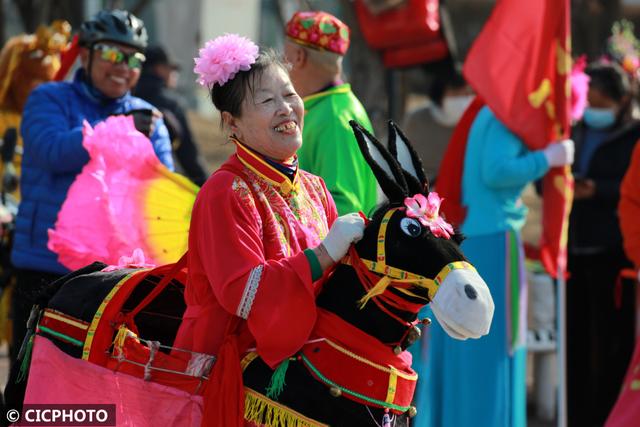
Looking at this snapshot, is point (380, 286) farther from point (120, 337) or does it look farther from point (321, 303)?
point (120, 337)

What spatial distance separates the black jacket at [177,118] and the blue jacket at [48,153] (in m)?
2.19

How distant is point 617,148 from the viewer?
309 inches

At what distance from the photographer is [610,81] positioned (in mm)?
7977

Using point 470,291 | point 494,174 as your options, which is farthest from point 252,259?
point 494,174

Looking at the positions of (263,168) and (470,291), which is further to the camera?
(263,168)

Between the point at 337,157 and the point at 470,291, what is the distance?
1712 millimetres

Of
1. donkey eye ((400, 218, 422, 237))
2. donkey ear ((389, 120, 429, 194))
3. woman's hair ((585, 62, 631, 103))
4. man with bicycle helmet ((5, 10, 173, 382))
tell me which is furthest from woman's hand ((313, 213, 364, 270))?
woman's hair ((585, 62, 631, 103))

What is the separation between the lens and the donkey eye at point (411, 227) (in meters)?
3.49

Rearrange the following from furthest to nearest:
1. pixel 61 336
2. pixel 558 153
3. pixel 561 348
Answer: pixel 561 348 < pixel 558 153 < pixel 61 336

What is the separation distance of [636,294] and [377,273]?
482cm

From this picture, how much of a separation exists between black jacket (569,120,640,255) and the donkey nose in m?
4.62

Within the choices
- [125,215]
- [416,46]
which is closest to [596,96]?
[416,46]

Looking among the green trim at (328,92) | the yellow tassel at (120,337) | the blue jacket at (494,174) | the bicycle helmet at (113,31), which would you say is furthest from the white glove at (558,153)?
the yellow tassel at (120,337)

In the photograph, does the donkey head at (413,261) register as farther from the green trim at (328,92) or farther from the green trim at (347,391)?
the green trim at (328,92)
